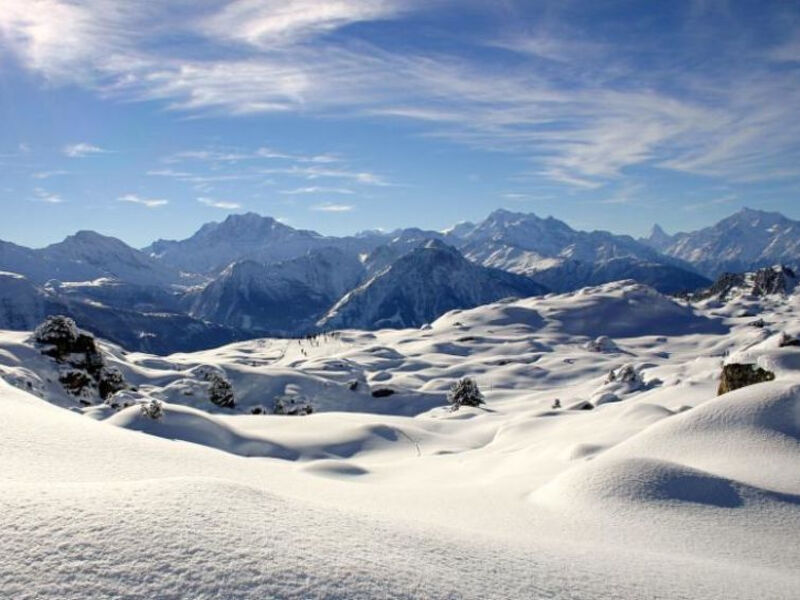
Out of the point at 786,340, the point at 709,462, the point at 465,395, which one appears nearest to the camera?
the point at 709,462

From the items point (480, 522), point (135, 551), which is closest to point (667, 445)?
point (480, 522)

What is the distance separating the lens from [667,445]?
1415cm

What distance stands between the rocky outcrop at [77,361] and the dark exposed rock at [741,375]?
4032 cm

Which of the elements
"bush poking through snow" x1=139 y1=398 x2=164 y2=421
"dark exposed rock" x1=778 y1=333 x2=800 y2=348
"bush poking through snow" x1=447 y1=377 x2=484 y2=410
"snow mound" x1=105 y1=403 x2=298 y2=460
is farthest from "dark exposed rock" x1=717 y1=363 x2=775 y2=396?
"bush poking through snow" x1=447 y1=377 x2=484 y2=410

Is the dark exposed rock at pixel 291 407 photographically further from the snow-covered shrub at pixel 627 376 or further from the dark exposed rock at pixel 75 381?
the snow-covered shrub at pixel 627 376

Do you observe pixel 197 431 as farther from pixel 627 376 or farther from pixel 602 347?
pixel 602 347

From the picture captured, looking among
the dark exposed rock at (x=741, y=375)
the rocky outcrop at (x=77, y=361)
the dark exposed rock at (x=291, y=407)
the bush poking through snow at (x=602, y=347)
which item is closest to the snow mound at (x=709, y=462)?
the dark exposed rock at (x=741, y=375)

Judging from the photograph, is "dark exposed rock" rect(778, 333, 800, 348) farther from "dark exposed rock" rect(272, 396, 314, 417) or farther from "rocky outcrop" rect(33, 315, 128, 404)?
"rocky outcrop" rect(33, 315, 128, 404)

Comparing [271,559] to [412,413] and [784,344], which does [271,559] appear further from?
[412,413]

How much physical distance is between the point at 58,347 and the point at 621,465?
153 ft

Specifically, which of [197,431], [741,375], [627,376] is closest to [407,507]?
[197,431]

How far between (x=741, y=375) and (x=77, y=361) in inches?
1770

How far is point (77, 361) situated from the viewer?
149ft

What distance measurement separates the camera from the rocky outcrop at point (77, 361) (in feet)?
142
